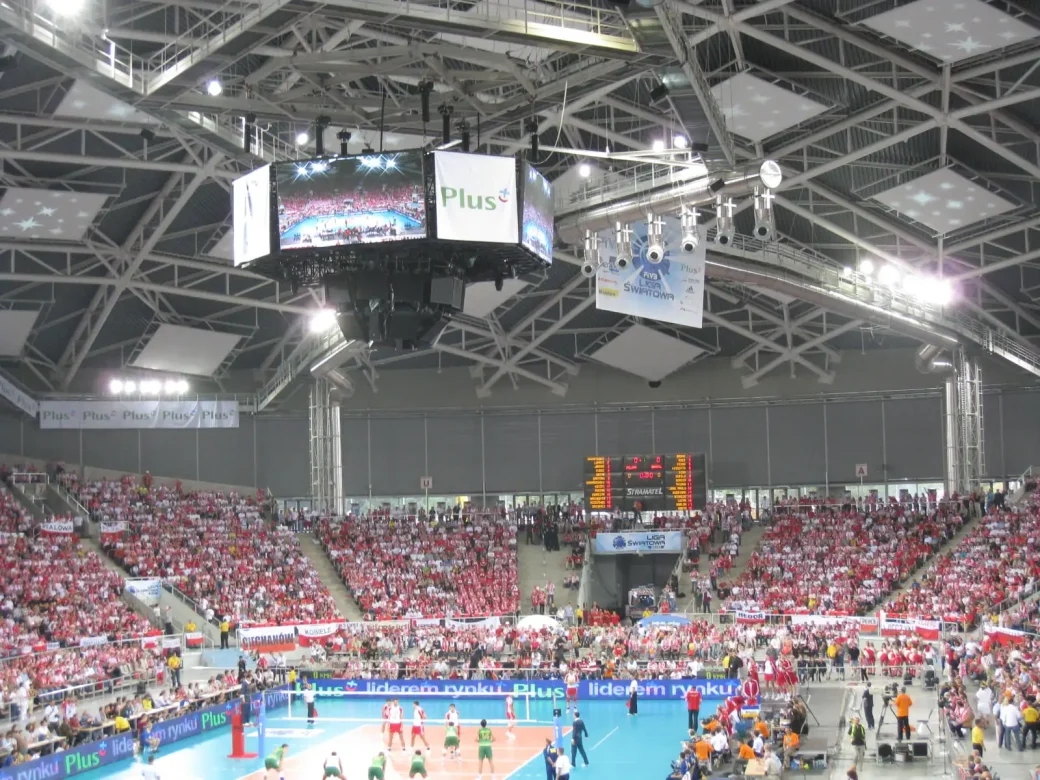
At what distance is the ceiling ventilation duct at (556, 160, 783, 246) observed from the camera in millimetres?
26692

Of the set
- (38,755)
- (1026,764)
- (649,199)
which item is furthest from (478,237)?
(38,755)

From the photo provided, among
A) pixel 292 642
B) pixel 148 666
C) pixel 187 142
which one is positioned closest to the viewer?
pixel 187 142

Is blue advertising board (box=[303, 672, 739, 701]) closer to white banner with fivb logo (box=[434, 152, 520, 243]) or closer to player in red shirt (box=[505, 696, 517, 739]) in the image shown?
player in red shirt (box=[505, 696, 517, 739])

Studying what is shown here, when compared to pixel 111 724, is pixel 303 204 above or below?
above

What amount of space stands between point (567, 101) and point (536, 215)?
12.4 metres

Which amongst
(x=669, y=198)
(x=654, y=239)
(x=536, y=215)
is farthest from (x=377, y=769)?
(x=669, y=198)

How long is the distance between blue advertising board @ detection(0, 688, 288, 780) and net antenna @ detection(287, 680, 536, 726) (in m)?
1.89

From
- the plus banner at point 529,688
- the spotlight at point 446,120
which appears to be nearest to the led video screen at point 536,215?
the spotlight at point 446,120

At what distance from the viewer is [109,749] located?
109ft

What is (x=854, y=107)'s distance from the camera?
1549 inches

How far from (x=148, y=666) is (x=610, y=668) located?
15.4 metres

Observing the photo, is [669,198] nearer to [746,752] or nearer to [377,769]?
[746,752]

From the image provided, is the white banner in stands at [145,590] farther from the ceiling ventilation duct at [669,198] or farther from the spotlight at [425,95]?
the spotlight at [425,95]

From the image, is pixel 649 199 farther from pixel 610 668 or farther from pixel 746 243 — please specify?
pixel 610 668
